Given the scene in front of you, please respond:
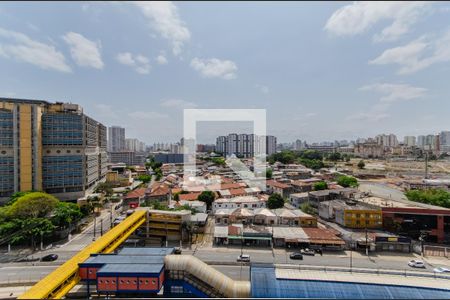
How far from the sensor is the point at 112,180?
3653cm

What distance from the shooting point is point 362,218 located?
18.1 m

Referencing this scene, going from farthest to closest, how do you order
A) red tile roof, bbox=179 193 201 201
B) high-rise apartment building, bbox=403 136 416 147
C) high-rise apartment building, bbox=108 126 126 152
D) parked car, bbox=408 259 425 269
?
high-rise apartment building, bbox=403 136 416 147, high-rise apartment building, bbox=108 126 126 152, red tile roof, bbox=179 193 201 201, parked car, bbox=408 259 425 269

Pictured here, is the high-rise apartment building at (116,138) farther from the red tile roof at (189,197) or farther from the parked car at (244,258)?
the parked car at (244,258)

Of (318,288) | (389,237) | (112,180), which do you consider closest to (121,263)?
(318,288)

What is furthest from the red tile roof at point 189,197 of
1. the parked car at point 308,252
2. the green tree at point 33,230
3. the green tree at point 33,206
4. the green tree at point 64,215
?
the parked car at point 308,252

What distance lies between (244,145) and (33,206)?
5533 centimetres

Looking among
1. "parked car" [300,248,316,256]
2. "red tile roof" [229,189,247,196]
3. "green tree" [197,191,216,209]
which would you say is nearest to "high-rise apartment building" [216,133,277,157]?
"red tile roof" [229,189,247,196]

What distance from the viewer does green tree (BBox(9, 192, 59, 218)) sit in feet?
53.6

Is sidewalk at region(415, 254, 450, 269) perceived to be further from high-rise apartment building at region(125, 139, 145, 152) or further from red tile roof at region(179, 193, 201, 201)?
high-rise apartment building at region(125, 139, 145, 152)

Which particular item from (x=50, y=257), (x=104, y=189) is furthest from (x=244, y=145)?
(x=50, y=257)

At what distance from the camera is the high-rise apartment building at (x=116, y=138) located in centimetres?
8935

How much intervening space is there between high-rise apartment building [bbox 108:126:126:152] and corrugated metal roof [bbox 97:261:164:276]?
87012 mm

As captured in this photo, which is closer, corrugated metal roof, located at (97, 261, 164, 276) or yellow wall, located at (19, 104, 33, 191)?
corrugated metal roof, located at (97, 261, 164, 276)

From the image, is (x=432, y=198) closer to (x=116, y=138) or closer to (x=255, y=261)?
(x=255, y=261)
